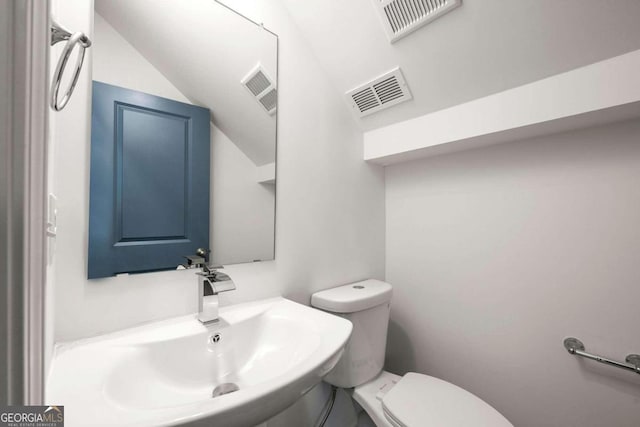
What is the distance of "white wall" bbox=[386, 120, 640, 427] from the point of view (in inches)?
37.8

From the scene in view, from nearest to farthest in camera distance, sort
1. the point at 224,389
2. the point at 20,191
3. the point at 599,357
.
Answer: the point at 20,191, the point at 224,389, the point at 599,357

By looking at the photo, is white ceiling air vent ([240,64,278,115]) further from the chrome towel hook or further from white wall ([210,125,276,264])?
the chrome towel hook

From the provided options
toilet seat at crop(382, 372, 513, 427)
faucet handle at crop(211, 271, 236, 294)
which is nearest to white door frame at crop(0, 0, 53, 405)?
faucet handle at crop(211, 271, 236, 294)

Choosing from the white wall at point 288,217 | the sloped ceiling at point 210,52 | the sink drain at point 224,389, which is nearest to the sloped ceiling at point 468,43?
the white wall at point 288,217

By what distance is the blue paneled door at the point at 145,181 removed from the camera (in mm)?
698

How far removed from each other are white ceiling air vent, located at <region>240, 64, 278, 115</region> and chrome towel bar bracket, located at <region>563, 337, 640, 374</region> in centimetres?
150

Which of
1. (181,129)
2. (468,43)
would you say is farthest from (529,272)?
(181,129)

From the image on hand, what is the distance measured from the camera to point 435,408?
3.01 feet

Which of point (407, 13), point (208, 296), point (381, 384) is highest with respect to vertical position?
point (407, 13)

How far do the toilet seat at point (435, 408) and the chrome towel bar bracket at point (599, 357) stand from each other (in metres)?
0.41

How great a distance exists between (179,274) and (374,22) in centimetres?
121

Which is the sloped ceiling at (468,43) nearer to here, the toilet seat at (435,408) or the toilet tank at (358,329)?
the toilet tank at (358,329)

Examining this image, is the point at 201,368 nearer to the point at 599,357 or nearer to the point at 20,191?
the point at 20,191

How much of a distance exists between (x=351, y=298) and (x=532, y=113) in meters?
0.99
